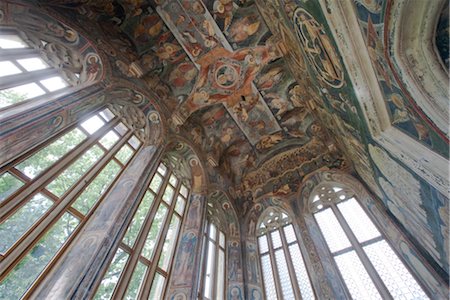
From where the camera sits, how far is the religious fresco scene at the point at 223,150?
299cm

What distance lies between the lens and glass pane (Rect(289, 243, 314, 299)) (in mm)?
5539

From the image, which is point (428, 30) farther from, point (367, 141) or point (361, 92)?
point (367, 141)

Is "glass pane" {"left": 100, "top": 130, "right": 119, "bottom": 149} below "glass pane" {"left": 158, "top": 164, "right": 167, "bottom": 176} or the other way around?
below

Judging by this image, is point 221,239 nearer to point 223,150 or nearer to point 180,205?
point 180,205

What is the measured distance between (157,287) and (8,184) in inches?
117

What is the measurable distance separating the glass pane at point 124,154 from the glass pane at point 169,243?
1.81 m

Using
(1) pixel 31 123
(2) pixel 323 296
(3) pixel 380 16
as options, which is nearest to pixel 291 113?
(2) pixel 323 296

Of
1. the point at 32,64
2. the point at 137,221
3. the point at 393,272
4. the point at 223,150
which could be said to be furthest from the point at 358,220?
the point at 32,64

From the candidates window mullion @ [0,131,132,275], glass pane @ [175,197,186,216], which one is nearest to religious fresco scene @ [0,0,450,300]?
window mullion @ [0,131,132,275]

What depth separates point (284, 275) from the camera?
6.15 metres

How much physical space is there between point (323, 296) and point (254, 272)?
71.2 inches

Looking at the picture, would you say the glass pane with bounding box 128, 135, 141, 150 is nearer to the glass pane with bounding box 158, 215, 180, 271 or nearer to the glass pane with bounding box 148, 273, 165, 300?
the glass pane with bounding box 158, 215, 180, 271

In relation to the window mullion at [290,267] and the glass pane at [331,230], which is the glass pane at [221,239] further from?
the glass pane at [331,230]

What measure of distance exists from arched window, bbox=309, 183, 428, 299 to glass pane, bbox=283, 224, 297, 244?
76 cm
